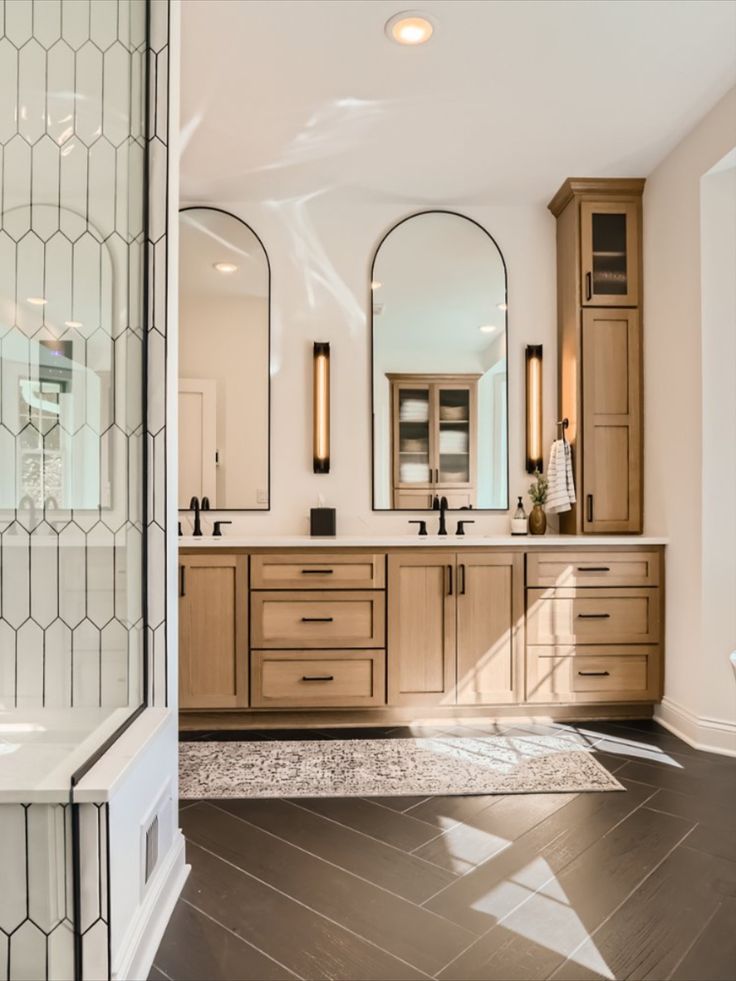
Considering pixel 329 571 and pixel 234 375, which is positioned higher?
pixel 234 375

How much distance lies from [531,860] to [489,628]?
1.38m

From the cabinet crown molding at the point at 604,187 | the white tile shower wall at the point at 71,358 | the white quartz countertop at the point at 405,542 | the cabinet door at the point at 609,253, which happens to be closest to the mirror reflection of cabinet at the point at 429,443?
the white quartz countertop at the point at 405,542

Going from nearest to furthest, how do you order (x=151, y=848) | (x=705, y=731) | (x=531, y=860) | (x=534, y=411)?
(x=151, y=848) → (x=531, y=860) → (x=705, y=731) → (x=534, y=411)

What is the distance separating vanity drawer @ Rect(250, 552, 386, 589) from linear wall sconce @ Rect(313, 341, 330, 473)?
687 mm

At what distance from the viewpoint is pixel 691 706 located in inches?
125

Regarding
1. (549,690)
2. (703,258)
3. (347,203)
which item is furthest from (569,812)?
(347,203)

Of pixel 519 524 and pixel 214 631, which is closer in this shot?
pixel 214 631

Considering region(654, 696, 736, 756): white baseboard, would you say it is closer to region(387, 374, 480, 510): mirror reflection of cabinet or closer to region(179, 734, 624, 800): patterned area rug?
region(179, 734, 624, 800): patterned area rug

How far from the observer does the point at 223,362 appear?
12.6 ft

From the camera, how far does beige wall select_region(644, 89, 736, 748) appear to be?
3.09 m

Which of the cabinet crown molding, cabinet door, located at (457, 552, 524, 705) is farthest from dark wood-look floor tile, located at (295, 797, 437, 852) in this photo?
the cabinet crown molding

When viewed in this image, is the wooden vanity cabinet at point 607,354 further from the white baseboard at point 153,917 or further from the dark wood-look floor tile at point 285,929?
the white baseboard at point 153,917

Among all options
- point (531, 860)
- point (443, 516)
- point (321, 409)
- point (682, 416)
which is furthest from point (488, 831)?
point (321, 409)

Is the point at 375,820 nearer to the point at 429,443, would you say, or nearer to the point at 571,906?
the point at 571,906
